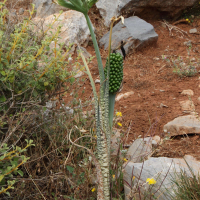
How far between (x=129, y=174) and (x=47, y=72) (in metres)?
1.00

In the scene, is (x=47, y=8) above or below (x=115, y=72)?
above

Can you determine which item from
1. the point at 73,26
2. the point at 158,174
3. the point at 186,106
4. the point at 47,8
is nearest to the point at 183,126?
the point at 186,106

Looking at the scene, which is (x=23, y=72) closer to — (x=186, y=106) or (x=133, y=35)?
(x=186, y=106)

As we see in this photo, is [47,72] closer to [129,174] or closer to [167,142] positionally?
[129,174]

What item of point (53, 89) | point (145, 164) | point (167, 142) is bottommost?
point (167, 142)

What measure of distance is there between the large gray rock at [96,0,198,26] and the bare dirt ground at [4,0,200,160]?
0.24 meters

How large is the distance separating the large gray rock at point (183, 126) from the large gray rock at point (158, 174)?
642mm

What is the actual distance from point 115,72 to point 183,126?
4.19 ft

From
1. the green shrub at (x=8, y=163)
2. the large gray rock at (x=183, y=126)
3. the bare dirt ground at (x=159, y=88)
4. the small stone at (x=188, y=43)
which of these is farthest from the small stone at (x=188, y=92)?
the green shrub at (x=8, y=163)

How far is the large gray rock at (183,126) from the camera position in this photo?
2711mm

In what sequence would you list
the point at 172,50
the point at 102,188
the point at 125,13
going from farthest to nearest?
the point at 125,13, the point at 172,50, the point at 102,188

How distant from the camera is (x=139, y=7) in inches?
237

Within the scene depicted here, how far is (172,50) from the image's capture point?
5.20 m

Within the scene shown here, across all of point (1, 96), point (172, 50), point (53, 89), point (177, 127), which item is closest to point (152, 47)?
point (172, 50)
